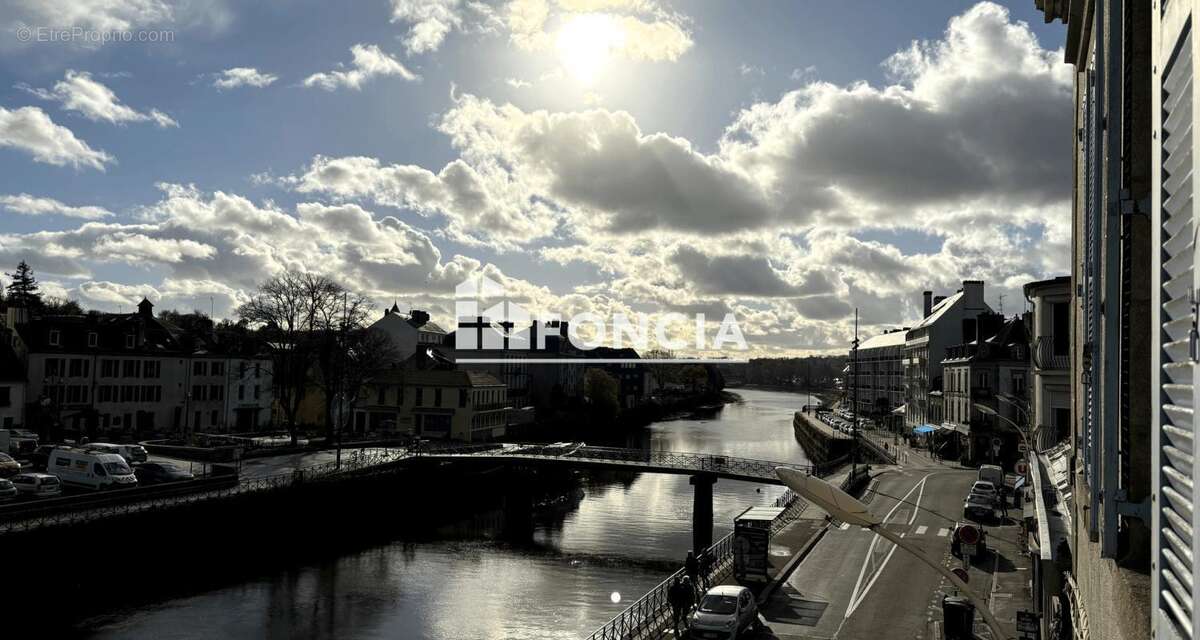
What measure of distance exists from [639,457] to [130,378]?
141 ft

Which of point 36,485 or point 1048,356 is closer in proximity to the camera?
point 1048,356

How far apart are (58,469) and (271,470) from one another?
1278cm

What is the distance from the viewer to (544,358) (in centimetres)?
12288

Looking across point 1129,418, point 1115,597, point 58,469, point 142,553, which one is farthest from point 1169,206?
point 58,469

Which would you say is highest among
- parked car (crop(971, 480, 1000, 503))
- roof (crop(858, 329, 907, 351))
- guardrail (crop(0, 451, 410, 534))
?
roof (crop(858, 329, 907, 351))

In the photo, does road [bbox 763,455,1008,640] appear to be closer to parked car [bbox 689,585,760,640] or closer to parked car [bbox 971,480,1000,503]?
parked car [bbox 689,585,760,640]

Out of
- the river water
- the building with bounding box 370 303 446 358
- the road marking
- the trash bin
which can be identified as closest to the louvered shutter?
the trash bin

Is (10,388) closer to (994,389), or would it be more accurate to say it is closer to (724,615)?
(724,615)

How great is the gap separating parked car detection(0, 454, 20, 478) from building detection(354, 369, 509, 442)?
36964 mm

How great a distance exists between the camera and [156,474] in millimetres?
43625

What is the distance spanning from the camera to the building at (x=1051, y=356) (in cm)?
3197

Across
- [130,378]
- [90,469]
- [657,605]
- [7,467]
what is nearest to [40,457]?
[7,467]

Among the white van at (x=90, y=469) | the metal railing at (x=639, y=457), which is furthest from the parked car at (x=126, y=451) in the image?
the metal railing at (x=639, y=457)

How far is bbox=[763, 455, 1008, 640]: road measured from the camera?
24094mm
